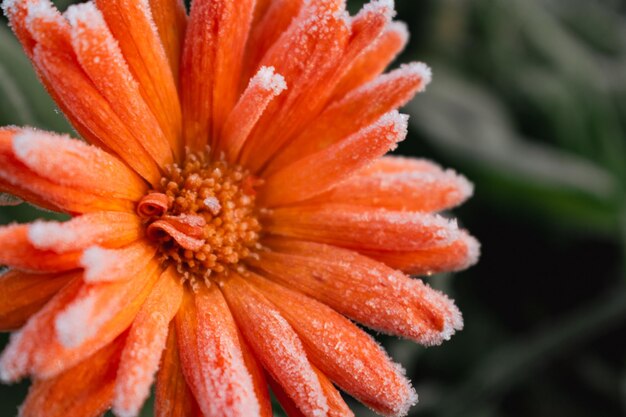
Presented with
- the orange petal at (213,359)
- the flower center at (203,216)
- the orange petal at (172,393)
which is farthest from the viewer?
the flower center at (203,216)

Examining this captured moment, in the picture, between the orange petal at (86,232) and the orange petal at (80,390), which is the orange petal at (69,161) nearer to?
the orange petal at (86,232)

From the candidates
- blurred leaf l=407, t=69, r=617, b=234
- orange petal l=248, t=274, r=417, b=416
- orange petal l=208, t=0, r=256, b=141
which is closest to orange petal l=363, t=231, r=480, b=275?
orange petal l=248, t=274, r=417, b=416

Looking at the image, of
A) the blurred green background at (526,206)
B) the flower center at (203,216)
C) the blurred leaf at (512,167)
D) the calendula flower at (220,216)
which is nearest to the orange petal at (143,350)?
the calendula flower at (220,216)

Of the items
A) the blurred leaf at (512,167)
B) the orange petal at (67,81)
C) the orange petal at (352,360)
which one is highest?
the blurred leaf at (512,167)

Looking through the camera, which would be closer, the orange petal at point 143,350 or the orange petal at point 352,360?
the orange petal at point 143,350

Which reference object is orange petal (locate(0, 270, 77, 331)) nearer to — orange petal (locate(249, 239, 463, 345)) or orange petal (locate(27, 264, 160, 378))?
orange petal (locate(27, 264, 160, 378))

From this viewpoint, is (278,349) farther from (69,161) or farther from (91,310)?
(69,161)

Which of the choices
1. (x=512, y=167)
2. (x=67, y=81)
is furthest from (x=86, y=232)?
(x=512, y=167)
